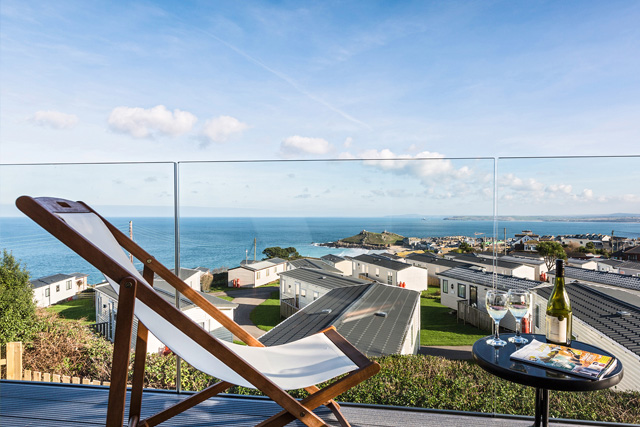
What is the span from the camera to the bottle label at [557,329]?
165 centimetres

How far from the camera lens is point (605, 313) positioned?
213 cm

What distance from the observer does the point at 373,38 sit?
2616 centimetres

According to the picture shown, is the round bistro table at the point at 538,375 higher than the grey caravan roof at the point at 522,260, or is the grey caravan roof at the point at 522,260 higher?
the grey caravan roof at the point at 522,260

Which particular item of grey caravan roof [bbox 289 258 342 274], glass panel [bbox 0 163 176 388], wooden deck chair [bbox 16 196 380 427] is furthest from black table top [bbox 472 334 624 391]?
glass panel [bbox 0 163 176 388]

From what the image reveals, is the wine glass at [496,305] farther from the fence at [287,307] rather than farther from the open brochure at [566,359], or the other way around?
the fence at [287,307]

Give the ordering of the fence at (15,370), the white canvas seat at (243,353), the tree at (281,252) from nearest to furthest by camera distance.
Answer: the white canvas seat at (243,353) → the tree at (281,252) → the fence at (15,370)

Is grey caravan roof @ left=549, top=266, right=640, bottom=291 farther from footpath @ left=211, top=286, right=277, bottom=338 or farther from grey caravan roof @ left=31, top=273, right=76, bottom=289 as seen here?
grey caravan roof @ left=31, top=273, right=76, bottom=289

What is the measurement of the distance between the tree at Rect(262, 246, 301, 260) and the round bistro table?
1262 mm

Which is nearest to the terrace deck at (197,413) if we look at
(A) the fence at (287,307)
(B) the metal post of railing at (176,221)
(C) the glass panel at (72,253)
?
(B) the metal post of railing at (176,221)

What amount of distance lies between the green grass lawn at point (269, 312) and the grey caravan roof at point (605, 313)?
4.77ft

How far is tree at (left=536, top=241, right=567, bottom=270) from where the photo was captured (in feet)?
7.42

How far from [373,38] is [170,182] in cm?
2616

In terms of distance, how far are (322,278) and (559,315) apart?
131 cm

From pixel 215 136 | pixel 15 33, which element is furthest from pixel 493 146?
pixel 15 33
